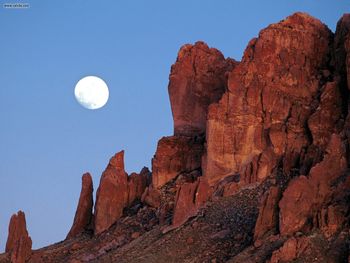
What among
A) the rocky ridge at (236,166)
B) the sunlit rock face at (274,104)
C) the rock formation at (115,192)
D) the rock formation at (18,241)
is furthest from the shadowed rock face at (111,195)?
the sunlit rock face at (274,104)

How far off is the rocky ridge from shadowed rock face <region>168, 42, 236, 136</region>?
99mm

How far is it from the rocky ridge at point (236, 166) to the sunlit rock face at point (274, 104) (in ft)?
0.30

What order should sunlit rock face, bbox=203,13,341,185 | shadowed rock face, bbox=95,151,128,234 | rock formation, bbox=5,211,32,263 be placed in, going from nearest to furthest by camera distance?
1. sunlit rock face, bbox=203,13,341,185
2. rock formation, bbox=5,211,32,263
3. shadowed rock face, bbox=95,151,128,234

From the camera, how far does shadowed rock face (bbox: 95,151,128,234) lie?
113 metres

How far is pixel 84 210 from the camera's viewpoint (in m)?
118

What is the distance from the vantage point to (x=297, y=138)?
4181 inches

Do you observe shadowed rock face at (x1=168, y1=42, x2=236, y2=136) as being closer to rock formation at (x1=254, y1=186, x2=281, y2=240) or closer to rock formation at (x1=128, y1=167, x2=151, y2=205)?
rock formation at (x1=128, y1=167, x2=151, y2=205)

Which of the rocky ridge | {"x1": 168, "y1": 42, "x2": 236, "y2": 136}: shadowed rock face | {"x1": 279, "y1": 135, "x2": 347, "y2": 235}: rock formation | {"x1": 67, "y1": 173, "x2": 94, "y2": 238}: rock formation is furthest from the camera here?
{"x1": 168, "y1": 42, "x2": 236, "y2": 136}: shadowed rock face

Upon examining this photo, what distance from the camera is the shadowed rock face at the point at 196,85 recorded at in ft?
393

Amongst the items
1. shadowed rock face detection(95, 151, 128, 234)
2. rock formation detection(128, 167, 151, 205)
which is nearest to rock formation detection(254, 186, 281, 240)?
shadowed rock face detection(95, 151, 128, 234)

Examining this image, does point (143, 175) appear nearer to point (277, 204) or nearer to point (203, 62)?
point (203, 62)

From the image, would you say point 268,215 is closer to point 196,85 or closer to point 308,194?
point 308,194

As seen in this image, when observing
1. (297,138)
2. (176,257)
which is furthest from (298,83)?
(176,257)

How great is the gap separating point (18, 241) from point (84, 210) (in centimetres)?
888
